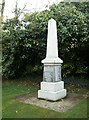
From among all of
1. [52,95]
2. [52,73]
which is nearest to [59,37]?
[52,73]

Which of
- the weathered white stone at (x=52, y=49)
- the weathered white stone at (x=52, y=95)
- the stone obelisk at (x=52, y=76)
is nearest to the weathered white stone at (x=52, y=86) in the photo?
the stone obelisk at (x=52, y=76)

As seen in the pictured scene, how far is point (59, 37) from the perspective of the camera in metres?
7.55

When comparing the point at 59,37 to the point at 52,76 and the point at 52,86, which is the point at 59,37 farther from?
the point at 52,86

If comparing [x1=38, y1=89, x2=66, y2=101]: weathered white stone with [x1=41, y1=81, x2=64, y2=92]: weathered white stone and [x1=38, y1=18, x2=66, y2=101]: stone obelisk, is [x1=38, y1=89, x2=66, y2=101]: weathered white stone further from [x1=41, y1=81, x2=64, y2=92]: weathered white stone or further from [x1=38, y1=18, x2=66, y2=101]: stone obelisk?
[x1=41, y1=81, x2=64, y2=92]: weathered white stone

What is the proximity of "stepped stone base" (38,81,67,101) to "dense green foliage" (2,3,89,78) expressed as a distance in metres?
2.76

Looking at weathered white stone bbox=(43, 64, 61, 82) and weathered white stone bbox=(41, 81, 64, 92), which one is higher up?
weathered white stone bbox=(43, 64, 61, 82)

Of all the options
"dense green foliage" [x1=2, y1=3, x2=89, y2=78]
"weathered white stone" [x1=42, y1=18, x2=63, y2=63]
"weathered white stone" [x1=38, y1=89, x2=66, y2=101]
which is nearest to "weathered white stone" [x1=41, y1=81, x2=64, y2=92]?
"weathered white stone" [x1=38, y1=89, x2=66, y2=101]

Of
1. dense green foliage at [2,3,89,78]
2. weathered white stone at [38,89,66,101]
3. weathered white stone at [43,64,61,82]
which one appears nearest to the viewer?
weathered white stone at [38,89,66,101]

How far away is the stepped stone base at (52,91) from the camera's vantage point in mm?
5160

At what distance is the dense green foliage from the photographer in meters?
7.24

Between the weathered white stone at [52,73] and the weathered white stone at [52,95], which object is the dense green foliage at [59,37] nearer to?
the weathered white stone at [52,73]

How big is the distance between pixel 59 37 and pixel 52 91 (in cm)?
340

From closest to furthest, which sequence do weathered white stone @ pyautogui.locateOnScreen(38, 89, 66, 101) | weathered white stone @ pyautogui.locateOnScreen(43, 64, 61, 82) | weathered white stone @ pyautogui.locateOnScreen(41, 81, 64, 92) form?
weathered white stone @ pyautogui.locateOnScreen(38, 89, 66, 101) → weathered white stone @ pyautogui.locateOnScreen(41, 81, 64, 92) → weathered white stone @ pyautogui.locateOnScreen(43, 64, 61, 82)

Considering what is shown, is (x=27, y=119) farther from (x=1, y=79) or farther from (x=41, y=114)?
(x=1, y=79)
